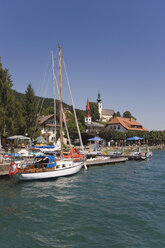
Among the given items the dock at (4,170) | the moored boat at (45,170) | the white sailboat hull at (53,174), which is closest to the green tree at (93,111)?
the white sailboat hull at (53,174)

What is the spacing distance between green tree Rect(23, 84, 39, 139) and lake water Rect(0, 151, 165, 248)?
102 ft

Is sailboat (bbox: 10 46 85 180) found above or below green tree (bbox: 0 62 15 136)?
below

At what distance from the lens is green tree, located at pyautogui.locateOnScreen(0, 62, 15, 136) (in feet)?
145

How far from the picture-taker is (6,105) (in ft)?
149

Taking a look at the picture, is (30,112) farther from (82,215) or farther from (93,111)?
(93,111)

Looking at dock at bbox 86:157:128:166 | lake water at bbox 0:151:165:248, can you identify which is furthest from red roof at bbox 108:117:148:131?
lake water at bbox 0:151:165:248

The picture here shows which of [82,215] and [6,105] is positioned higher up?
[6,105]

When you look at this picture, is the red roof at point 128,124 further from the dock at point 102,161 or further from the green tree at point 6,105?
the green tree at point 6,105

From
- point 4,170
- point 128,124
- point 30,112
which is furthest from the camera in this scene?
point 128,124

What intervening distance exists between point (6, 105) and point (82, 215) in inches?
1510

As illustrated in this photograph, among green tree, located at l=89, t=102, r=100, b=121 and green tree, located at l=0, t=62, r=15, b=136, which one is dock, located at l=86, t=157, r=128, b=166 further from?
green tree, located at l=89, t=102, r=100, b=121

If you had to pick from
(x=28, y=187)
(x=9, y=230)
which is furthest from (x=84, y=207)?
(x=28, y=187)

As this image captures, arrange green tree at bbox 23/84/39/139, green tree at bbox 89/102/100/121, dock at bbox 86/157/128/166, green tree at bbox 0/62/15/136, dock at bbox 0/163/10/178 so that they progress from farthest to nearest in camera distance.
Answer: green tree at bbox 89/102/100/121 < green tree at bbox 23/84/39/139 < green tree at bbox 0/62/15/136 < dock at bbox 86/157/128/166 < dock at bbox 0/163/10/178

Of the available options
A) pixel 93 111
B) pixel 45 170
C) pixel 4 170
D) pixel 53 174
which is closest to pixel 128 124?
pixel 93 111
